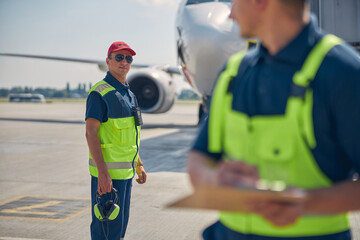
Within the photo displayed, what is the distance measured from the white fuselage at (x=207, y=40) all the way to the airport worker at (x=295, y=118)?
5835 millimetres

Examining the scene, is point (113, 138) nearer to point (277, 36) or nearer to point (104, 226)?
point (104, 226)

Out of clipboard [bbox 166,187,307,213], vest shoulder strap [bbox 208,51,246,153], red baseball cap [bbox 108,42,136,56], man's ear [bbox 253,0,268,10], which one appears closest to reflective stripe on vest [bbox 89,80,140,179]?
red baseball cap [bbox 108,42,136,56]

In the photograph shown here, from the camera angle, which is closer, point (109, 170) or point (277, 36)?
point (277, 36)

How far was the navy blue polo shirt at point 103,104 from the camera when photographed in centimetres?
301

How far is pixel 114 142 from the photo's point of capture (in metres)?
3.12

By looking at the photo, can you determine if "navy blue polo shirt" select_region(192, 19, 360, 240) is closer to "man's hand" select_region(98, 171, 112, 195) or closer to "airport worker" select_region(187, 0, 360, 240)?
"airport worker" select_region(187, 0, 360, 240)

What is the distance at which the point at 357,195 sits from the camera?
104 centimetres

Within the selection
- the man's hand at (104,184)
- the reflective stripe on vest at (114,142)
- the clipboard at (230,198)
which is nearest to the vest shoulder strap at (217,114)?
the clipboard at (230,198)

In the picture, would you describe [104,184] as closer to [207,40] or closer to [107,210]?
[107,210]

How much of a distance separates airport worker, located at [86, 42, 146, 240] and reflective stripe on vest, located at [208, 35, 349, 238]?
6.07 feet

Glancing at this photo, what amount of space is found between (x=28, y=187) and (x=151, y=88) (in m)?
8.62

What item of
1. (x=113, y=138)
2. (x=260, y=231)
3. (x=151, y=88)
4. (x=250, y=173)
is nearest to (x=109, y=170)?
(x=113, y=138)

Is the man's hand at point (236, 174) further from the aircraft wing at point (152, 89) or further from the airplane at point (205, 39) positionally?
the aircraft wing at point (152, 89)

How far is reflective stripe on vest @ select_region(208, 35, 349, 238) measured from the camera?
1.11m
